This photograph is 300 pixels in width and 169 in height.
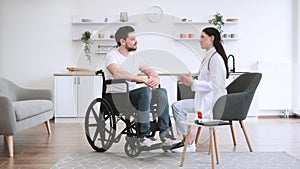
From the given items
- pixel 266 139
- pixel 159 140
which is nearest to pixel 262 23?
pixel 266 139

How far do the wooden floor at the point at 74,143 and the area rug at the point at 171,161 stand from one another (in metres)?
0.14

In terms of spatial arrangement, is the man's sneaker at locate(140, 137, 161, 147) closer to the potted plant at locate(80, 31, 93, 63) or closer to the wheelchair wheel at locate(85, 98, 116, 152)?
the wheelchair wheel at locate(85, 98, 116, 152)

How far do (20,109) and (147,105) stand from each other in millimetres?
1174

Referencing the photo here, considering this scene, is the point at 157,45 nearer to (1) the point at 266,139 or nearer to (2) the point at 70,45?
(2) the point at 70,45

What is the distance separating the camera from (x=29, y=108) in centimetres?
357

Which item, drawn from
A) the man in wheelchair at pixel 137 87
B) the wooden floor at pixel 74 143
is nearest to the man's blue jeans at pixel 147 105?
the man in wheelchair at pixel 137 87

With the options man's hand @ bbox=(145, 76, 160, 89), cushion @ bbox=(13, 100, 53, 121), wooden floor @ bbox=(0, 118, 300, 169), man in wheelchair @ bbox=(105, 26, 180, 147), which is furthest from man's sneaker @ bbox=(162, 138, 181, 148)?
cushion @ bbox=(13, 100, 53, 121)

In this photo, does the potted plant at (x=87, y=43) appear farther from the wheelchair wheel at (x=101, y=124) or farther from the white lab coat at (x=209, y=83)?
the white lab coat at (x=209, y=83)

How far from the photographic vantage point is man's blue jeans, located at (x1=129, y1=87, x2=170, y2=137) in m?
3.08

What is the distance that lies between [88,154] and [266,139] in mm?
1920

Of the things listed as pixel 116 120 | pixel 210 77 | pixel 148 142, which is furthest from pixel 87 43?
pixel 210 77

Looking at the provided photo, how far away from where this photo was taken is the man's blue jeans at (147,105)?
121 inches

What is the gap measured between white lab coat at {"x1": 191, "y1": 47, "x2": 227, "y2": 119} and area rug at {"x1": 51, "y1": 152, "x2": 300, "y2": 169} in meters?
0.40

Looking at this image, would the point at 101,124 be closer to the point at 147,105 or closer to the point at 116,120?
the point at 116,120
